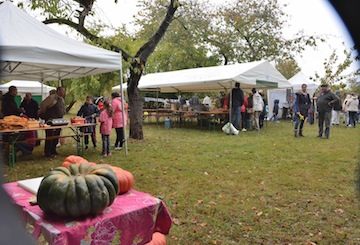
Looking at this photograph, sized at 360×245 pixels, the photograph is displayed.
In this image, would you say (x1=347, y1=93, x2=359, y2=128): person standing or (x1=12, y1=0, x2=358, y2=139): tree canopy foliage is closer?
(x1=347, y1=93, x2=359, y2=128): person standing

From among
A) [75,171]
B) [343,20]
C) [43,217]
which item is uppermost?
[343,20]

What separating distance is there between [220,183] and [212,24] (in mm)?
22684

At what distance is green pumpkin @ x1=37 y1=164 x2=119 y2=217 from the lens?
6.68ft

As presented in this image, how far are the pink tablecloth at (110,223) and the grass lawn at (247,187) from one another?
66 cm

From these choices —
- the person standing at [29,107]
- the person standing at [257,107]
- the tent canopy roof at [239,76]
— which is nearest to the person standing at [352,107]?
the tent canopy roof at [239,76]

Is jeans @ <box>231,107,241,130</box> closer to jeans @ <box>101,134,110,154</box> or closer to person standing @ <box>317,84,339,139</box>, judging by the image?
person standing @ <box>317,84,339,139</box>

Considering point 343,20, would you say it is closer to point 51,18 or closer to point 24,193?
point 24,193

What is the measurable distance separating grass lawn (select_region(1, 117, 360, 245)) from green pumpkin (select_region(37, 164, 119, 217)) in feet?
2.34

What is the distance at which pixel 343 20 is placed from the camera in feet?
1.92

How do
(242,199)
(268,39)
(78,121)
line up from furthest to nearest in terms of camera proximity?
(268,39)
(78,121)
(242,199)

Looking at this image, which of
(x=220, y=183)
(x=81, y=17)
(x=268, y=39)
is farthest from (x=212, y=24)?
(x=220, y=183)

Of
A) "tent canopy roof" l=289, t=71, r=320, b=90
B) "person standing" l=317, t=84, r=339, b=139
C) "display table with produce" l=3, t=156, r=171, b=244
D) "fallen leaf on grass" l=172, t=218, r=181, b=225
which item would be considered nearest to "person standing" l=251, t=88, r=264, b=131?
"person standing" l=317, t=84, r=339, b=139

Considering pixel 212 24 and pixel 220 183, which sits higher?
pixel 212 24

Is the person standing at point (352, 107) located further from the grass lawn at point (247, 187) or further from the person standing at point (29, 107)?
the person standing at point (29, 107)
